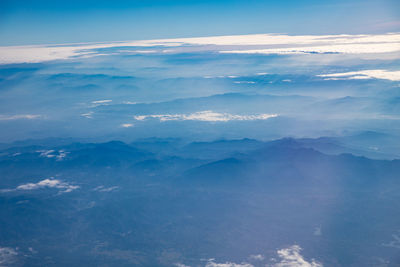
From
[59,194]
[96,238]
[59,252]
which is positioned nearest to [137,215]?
[96,238]

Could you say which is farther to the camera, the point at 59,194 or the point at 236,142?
the point at 236,142

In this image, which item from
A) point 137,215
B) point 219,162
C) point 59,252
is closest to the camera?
point 59,252

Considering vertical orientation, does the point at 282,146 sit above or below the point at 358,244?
above

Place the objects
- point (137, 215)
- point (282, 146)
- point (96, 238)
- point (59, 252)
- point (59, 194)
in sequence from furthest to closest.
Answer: point (282, 146) → point (59, 194) → point (137, 215) → point (96, 238) → point (59, 252)

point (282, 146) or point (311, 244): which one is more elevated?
point (282, 146)

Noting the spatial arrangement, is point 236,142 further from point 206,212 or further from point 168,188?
point 206,212

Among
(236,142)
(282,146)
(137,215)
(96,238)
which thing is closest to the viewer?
(96,238)

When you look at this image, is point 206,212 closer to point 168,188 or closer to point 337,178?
point 168,188

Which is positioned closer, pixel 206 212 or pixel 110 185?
pixel 206 212

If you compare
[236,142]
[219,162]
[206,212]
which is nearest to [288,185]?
[219,162]
